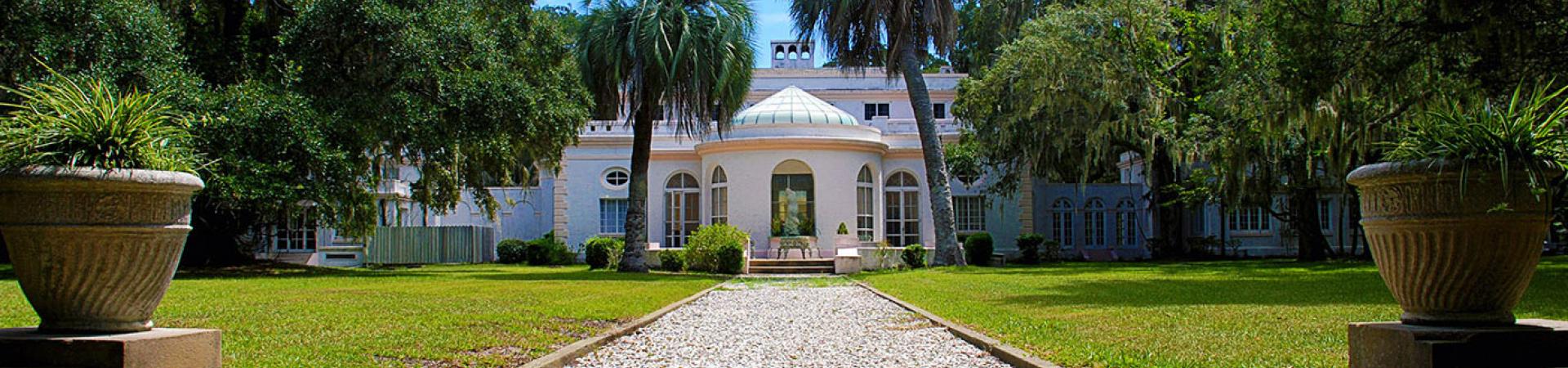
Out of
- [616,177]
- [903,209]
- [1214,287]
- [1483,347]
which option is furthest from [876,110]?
[1483,347]

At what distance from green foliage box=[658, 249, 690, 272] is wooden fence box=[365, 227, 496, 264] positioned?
8.81 meters

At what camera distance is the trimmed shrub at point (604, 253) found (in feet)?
85.7

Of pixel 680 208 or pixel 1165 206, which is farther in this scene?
pixel 680 208

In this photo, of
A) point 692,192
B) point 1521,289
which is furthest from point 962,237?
point 1521,289

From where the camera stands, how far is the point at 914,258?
2608cm

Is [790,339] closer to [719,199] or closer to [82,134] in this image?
[82,134]

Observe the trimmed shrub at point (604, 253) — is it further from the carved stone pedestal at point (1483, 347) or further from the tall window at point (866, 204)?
the carved stone pedestal at point (1483, 347)

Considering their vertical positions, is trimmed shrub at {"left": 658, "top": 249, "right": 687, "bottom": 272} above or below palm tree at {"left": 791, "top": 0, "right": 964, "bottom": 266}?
below

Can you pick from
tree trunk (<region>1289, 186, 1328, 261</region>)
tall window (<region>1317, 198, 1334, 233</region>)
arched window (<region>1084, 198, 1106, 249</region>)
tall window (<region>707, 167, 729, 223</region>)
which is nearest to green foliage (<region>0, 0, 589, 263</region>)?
tall window (<region>707, 167, 729, 223</region>)

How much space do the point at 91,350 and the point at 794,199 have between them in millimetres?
24250

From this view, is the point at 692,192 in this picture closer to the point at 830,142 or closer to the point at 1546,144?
the point at 830,142

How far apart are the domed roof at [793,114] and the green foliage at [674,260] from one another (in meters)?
4.43

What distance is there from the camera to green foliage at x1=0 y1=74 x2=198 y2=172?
4.63 metres

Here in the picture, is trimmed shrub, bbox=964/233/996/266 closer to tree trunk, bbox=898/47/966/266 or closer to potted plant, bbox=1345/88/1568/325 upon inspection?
tree trunk, bbox=898/47/966/266
